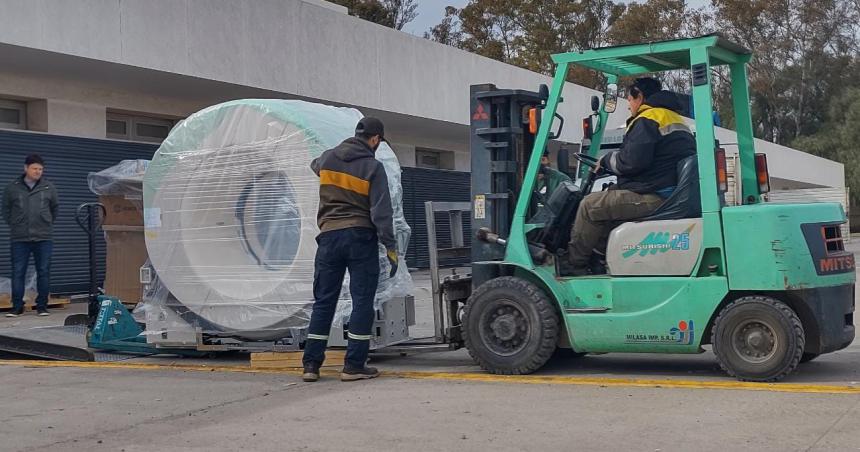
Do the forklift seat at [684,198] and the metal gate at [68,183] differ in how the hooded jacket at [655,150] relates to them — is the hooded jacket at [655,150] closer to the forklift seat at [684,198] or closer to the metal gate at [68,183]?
the forklift seat at [684,198]

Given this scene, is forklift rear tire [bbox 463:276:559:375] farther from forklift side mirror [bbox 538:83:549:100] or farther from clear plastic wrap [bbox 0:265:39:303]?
clear plastic wrap [bbox 0:265:39:303]

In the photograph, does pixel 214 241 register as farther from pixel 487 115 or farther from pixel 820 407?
pixel 820 407

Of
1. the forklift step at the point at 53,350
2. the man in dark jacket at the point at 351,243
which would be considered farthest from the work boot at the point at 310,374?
the forklift step at the point at 53,350

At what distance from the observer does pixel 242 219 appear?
8688mm

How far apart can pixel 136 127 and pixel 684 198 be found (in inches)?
502

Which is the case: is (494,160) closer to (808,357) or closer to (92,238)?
(808,357)

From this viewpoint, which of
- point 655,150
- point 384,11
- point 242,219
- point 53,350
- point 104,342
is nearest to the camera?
point 655,150

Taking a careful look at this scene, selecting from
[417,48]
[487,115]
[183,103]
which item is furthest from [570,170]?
[417,48]

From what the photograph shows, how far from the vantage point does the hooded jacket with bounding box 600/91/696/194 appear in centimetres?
740

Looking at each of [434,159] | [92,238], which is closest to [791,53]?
[434,159]

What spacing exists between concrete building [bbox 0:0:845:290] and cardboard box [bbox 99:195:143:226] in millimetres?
3357

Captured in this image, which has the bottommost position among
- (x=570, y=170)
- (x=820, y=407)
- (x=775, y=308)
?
(x=820, y=407)

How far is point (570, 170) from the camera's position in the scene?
8.24 m

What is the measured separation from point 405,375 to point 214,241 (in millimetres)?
2014
